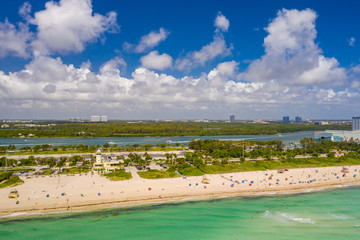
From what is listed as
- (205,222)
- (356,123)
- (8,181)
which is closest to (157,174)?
(205,222)

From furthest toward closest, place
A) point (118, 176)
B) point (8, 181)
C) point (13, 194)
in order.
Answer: point (118, 176), point (8, 181), point (13, 194)

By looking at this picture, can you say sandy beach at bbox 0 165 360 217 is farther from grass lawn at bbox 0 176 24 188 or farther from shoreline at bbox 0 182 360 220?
grass lawn at bbox 0 176 24 188

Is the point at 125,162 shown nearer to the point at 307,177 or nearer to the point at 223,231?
the point at 223,231

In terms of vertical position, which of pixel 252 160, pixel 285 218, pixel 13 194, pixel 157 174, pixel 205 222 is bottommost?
pixel 285 218

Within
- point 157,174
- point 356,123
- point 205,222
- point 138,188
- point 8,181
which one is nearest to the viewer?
point 205,222

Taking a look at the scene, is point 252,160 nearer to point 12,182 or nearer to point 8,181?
point 12,182

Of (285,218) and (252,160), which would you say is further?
Answer: (252,160)

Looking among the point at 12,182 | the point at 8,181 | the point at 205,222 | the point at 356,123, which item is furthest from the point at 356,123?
the point at 8,181

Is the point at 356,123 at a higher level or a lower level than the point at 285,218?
higher
